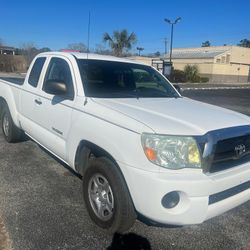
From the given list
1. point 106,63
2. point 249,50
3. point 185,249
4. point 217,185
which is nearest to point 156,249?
point 185,249

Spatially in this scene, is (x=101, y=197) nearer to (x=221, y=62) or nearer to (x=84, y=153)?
(x=84, y=153)

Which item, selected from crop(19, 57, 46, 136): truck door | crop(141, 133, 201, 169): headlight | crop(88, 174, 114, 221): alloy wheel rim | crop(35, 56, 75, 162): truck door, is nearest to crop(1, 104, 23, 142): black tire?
crop(19, 57, 46, 136): truck door

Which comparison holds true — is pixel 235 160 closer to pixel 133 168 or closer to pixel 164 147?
pixel 164 147

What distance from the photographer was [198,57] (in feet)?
191

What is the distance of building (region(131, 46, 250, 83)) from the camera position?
55675 mm

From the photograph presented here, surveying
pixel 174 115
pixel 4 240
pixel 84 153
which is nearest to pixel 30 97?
pixel 84 153

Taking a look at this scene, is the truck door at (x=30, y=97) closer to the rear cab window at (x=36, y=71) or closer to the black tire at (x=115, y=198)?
the rear cab window at (x=36, y=71)

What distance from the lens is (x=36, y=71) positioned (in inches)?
222

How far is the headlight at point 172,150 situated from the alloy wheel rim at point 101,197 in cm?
67

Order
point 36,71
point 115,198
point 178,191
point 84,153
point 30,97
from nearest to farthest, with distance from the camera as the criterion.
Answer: point 178,191 < point 115,198 < point 84,153 < point 30,97 < point 36,71

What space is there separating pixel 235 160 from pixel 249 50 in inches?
2648

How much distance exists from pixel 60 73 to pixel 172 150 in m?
2.46

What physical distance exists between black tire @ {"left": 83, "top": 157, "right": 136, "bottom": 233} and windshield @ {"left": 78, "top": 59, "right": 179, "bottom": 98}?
1016mm

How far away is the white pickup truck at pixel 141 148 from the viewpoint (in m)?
3.07
